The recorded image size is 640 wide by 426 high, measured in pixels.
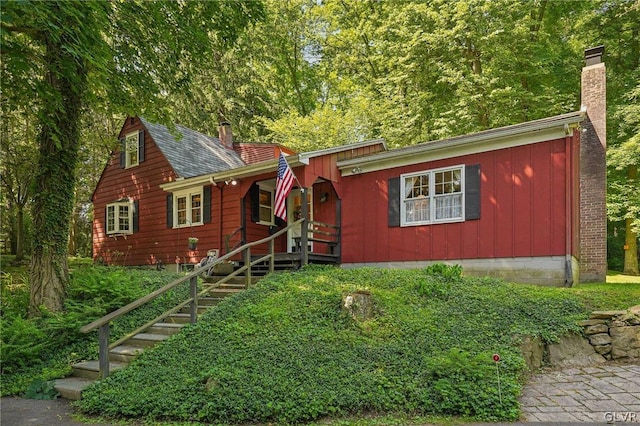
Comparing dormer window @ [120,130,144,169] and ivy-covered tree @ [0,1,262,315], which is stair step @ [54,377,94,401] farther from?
dormer window @ [120,130,144,169]

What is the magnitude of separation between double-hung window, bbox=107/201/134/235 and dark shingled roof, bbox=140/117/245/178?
8.59 ft

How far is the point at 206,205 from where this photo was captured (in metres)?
12.5

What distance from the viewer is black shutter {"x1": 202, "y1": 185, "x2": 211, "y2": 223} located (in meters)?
12.4

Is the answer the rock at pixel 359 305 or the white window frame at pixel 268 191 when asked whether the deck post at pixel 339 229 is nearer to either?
the white window frame at pixel 268 191

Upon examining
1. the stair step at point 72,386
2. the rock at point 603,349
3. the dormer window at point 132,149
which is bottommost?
the stair step at point 72,386

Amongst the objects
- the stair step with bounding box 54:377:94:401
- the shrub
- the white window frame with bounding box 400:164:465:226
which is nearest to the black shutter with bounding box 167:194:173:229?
the shrub

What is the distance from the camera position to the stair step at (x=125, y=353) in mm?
5703

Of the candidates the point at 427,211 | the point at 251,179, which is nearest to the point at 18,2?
the point at 251,179

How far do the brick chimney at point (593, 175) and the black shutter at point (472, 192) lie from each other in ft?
8.98

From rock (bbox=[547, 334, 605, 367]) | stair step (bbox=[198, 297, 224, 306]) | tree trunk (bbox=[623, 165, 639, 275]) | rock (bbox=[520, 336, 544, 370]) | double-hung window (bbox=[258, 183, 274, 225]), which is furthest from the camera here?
tree trunk (bbox=[623, 165, 639, 275])

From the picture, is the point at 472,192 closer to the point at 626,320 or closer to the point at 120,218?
the point at 626,320

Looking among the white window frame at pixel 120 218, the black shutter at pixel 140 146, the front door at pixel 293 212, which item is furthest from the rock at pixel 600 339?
the black shutter at pixel 140 146

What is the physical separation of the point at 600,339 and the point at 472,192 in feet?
13.0

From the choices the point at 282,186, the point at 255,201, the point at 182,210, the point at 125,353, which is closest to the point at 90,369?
the point at 125,353
